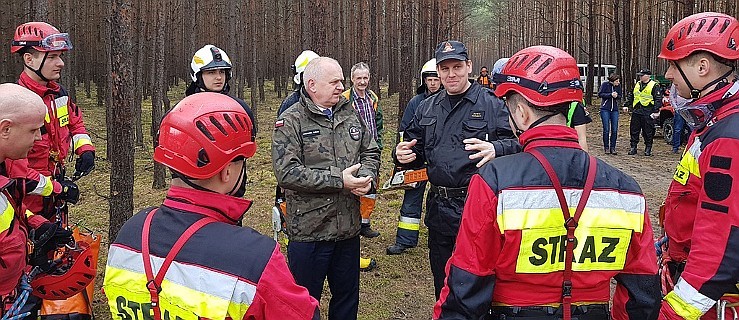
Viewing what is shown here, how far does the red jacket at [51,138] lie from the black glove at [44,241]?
0.77 meters

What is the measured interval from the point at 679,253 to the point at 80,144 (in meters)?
4.67

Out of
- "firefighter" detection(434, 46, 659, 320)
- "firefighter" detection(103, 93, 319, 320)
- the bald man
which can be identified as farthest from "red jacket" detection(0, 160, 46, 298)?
"firefighter" detection(434, 46, 659, 320)

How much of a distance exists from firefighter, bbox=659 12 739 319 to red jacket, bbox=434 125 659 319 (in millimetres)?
A: 313

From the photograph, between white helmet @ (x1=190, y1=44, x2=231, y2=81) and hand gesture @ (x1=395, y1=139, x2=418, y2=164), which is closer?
hand gesture @ (x1=395, y1=139, x2=418, y2=164)

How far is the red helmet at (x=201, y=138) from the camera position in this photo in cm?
199

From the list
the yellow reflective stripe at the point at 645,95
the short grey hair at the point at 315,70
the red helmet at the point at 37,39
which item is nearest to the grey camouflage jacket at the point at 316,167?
the short grey hair at the point at 315,70

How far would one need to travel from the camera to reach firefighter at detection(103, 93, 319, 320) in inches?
74.6

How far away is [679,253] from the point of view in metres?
3.12

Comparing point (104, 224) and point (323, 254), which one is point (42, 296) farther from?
point (104, 224)

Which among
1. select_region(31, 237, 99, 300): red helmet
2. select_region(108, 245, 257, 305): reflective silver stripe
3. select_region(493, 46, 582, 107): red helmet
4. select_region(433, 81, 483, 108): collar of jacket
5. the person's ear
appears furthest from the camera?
select_region(433, 81, 483, 108): collar of jacket

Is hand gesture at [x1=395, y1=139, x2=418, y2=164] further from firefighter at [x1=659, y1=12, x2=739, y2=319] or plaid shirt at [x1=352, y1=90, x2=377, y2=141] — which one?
plaid shirt at [x1=352, y1=90, x2=377, y2=141]

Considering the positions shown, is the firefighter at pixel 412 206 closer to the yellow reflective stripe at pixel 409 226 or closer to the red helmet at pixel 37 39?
the yellow reflective stripe at pixel 409 226


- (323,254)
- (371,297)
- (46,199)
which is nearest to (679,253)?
(323,254)

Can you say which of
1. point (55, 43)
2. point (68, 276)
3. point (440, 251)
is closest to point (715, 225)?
point (440, 251)
